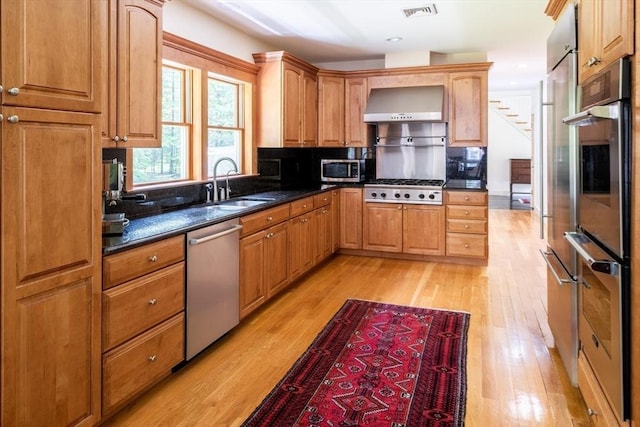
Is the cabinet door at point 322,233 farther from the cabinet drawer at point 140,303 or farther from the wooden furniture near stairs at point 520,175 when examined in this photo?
the wooden furniture near stairs at point 520,175

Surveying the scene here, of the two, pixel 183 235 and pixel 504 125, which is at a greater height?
pixel 504 125

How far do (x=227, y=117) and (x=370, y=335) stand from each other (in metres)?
2.65

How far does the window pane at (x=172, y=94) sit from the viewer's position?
154 inches

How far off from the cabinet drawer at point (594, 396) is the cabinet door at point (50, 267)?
84.3 inches

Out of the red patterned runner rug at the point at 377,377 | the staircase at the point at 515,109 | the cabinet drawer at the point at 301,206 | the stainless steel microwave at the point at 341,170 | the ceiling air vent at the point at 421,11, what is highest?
the staircase at the point at 515,109

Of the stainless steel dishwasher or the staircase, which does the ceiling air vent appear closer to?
the stainless steel dishwasher

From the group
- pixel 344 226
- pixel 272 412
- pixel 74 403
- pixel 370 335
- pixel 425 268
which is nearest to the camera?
pixel 74 403

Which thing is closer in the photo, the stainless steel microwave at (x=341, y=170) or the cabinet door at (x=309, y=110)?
the cabinet door at (x=309, y=110)

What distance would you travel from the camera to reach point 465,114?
5.73 metres

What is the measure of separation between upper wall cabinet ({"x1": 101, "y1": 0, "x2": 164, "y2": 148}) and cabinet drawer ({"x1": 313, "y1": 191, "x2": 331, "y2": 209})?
2.37 meters

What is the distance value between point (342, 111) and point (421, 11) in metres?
2.04

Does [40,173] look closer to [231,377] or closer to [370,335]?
[231,377]

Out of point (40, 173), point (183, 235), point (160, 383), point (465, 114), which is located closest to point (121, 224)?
point (183, 235)

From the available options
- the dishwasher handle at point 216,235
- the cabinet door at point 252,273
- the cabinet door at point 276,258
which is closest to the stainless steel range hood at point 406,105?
the cabinet door at point 276,258
